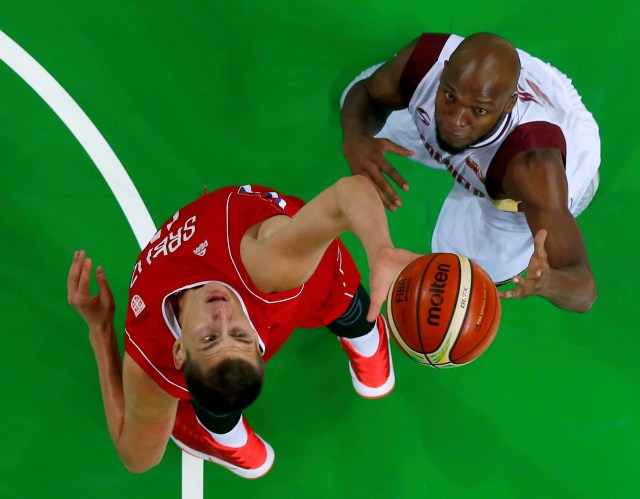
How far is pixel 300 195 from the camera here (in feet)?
15.1

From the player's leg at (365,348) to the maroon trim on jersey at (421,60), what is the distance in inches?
45.3

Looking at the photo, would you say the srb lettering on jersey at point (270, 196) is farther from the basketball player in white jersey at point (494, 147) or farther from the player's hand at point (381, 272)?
the player's hand at point (381, 272)

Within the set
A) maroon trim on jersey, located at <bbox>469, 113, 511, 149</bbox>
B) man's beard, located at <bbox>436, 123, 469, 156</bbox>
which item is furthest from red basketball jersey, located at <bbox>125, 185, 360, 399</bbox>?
maroon trim on jersey, located at <bbox>469, 113, 511, 149</bbox>

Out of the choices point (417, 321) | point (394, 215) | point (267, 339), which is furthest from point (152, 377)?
point (394, 215)

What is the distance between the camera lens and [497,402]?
4.34 m

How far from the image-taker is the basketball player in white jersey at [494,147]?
10.5 feet

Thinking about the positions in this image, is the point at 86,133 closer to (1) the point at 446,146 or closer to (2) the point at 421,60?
(2) the point at 421,60

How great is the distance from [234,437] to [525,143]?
2.14m

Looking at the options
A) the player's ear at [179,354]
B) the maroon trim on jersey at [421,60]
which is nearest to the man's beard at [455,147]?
the maroon trim on jersey at [421,60]

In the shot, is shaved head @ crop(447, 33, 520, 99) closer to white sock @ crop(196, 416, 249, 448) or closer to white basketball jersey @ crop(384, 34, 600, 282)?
white basketball jersey @ crop(384, 34, 600, 282)

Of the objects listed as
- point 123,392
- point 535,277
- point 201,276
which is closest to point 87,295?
point 123,392

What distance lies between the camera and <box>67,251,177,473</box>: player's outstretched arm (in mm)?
3117

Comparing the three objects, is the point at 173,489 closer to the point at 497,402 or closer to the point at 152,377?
the point at 152,377

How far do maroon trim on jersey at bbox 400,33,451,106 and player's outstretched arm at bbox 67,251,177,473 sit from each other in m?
1.90
